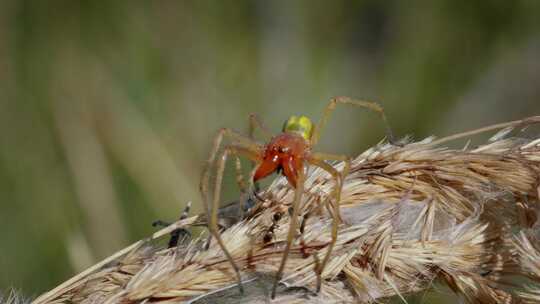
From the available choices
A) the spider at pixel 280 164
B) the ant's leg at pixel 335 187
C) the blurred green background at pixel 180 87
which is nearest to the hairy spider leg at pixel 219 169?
the spider at pixel 280 164

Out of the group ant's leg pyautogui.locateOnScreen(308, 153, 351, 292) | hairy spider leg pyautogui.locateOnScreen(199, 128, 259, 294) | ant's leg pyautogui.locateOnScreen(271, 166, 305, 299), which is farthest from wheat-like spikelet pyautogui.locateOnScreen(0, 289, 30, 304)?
ant's leg pyautogui.locateOnScreen(308, 153, 351, 292)

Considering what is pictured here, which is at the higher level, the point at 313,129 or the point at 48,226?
the point at 313,129

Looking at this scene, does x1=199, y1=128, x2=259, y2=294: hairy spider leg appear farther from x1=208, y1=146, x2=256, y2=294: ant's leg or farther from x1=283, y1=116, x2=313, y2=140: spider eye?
x1=283, y1=116, x2=313, y2=140: spider eye

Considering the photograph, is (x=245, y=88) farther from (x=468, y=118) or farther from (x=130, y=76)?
(x=468, y=118)

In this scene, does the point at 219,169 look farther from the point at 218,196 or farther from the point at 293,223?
the point at 293,223

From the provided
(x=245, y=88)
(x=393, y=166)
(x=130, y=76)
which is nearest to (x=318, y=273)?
(x=393, y=166)

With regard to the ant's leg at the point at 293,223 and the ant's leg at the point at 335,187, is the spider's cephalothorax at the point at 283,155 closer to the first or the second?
the ant's leg at the point at 335,187

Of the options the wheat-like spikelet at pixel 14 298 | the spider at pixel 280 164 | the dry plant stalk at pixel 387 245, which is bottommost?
the dry plant stalk at pixel 387 245
